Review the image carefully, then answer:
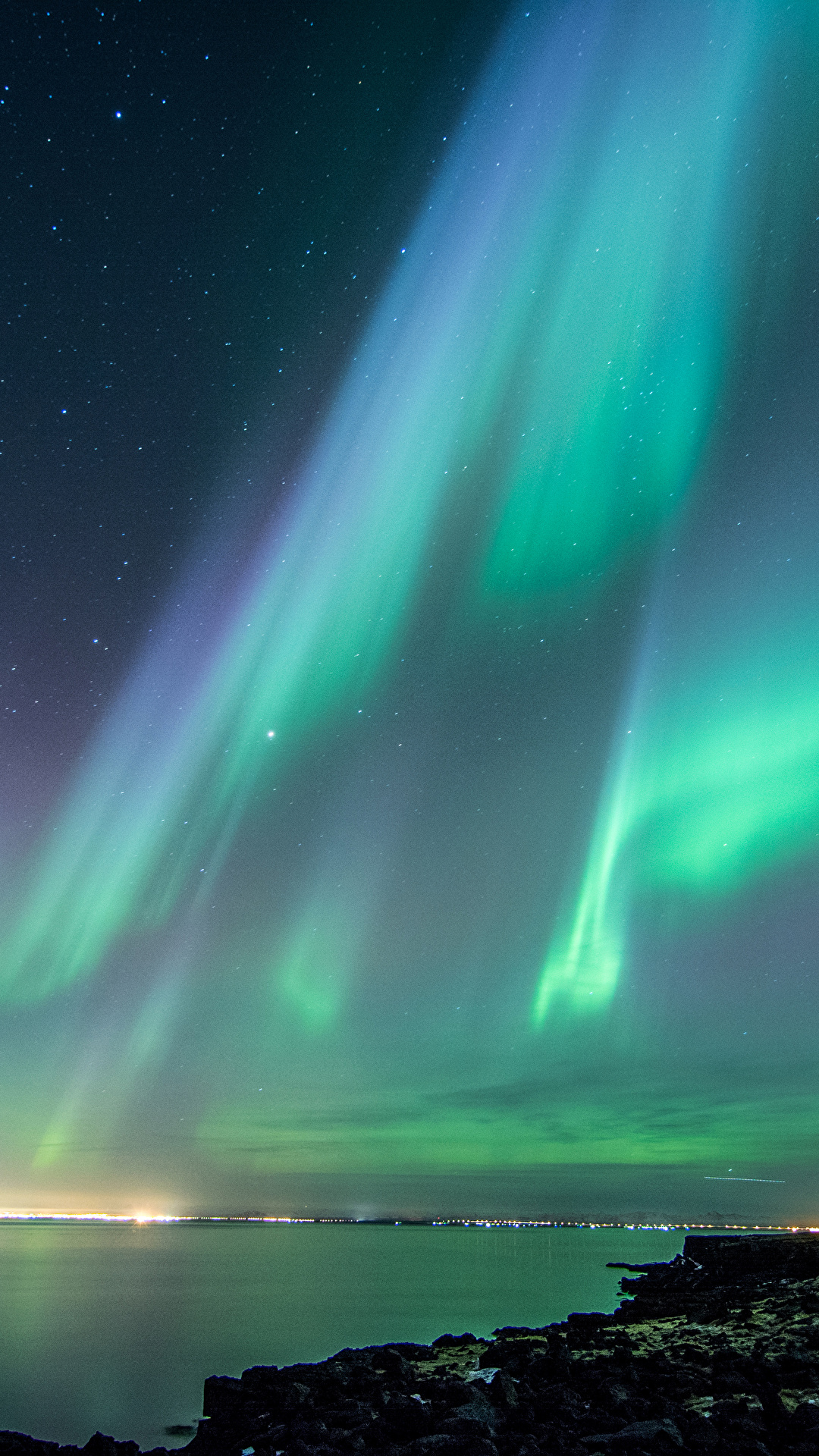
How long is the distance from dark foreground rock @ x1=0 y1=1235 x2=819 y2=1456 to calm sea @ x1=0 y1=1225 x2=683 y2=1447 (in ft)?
16.0

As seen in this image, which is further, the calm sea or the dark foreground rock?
the calm sea

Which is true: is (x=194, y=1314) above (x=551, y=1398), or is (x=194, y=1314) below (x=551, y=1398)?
below

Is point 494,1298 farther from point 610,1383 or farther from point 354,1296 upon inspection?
point 610,1383

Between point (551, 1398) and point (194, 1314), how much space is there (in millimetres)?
37790

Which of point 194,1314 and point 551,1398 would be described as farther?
point 194,1314

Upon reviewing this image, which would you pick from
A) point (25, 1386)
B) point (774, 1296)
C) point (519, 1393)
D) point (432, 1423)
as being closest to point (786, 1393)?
point (519, 1393)

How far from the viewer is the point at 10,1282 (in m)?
66.1

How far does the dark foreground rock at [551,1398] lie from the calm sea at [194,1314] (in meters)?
4.87

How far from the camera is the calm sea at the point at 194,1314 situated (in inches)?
1098

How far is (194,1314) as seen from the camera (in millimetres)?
47281

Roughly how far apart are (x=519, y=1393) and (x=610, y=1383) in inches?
66.1

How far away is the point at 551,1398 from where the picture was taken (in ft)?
54.2

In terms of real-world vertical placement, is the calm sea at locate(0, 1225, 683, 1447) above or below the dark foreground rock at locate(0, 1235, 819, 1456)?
below

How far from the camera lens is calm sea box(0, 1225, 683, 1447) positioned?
91.5ft
